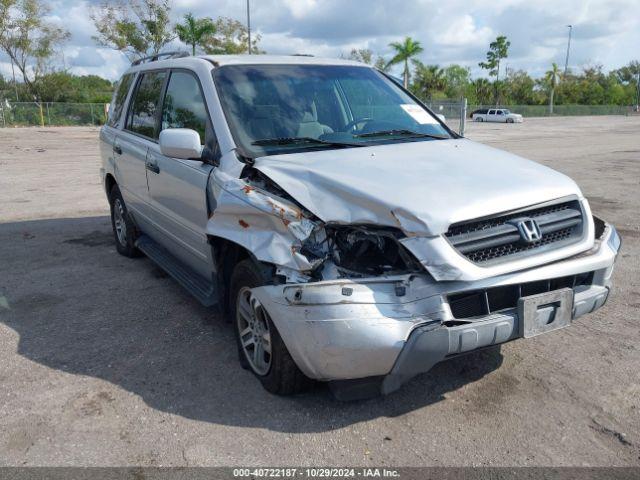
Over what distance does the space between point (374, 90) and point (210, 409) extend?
278cm

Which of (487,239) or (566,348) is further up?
(487,239)

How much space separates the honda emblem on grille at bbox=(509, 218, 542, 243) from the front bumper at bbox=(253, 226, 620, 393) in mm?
193

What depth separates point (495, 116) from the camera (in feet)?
174

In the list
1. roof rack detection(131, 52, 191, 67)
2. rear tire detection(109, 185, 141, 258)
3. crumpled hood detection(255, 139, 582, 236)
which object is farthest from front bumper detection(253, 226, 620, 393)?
rear tire detection(109, 185, 141, 258)

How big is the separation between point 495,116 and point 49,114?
3666 centimetres

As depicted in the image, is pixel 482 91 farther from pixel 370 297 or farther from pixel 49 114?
pixel 370 297

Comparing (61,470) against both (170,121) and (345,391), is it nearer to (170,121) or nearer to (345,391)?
(345,391)

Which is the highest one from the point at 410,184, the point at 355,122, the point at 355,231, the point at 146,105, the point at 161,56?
the point at 161,56

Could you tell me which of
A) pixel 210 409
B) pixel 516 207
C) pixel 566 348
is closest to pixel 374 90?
pixel 516 207

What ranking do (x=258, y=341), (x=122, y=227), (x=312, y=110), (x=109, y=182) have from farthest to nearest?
(x=109, y=182), (x=122, y=227), (x=312, y=110), (x=258, y=341)

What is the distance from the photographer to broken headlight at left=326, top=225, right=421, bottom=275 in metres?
3.00

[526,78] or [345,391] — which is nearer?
[345,391]

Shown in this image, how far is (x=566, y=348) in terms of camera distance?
4113mm

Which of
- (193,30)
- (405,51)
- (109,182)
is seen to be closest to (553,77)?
(405,51)
